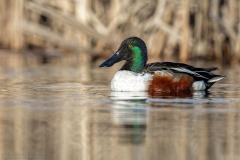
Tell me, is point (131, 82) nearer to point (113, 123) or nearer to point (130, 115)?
point (130, 115)

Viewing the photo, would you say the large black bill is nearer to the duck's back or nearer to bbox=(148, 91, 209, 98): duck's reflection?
the duck's back

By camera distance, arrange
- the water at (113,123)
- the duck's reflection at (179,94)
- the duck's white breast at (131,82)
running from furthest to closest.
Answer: the duck's white breast at (131,82)
the duck's reflection at (179,94)
the water at (113,123)

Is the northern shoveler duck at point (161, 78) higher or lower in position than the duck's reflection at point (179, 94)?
higher

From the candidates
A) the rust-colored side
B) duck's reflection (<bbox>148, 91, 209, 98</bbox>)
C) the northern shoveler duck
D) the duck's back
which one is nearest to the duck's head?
the northern shoveler duck

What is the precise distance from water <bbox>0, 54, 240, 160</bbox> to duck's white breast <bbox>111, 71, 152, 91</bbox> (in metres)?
0.14

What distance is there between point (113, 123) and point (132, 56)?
2974 mm

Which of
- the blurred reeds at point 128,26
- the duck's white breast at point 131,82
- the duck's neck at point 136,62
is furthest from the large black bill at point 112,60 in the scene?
the blurred reeds at point 128,26

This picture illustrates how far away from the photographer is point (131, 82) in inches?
357

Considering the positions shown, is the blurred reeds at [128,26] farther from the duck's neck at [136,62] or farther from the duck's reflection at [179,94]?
the duck's reflection at [179,94]

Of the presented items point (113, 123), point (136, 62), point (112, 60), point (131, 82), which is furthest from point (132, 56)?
point (113, 123)

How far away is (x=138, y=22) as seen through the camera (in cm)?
1526

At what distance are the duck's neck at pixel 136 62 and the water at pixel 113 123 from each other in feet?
1.32

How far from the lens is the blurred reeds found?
14352 millimetres

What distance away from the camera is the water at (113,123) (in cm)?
543
